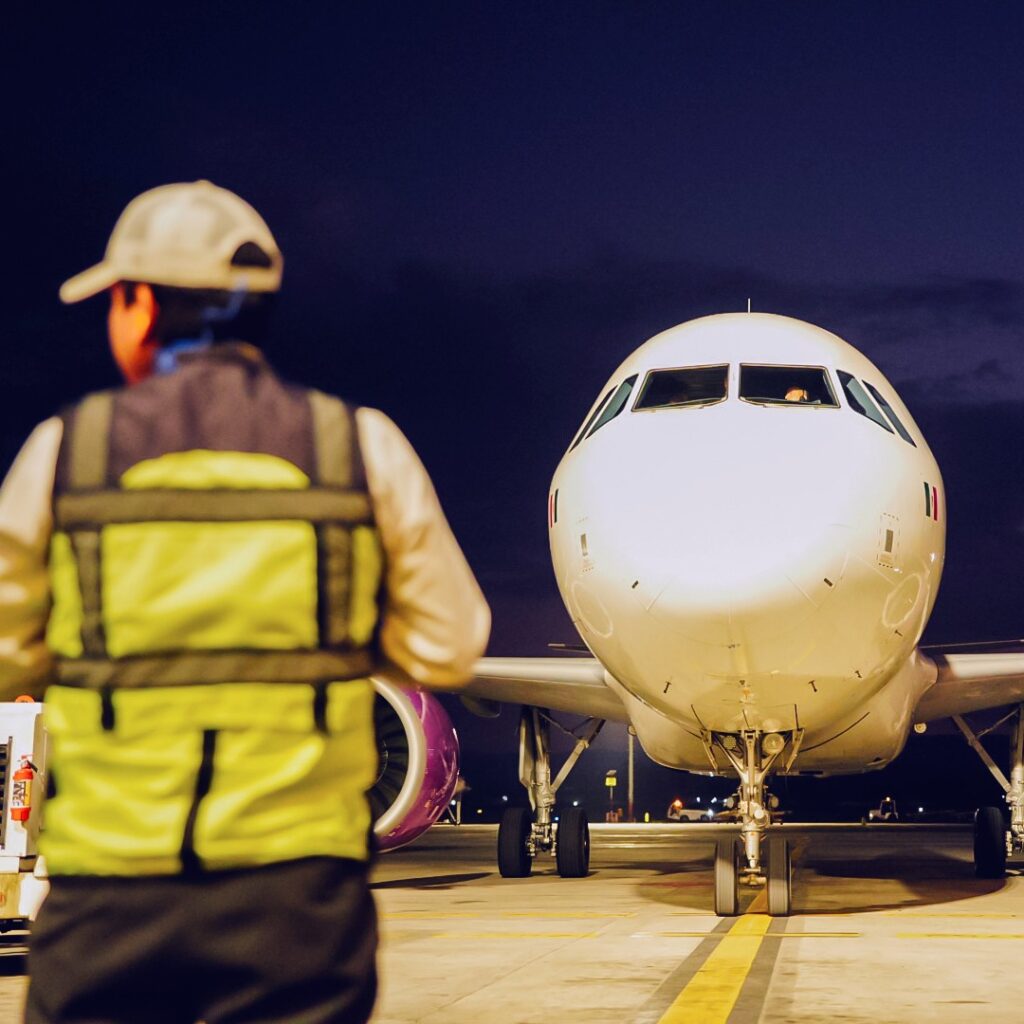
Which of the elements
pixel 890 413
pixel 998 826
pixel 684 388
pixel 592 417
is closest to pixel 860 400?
pixel 890 413

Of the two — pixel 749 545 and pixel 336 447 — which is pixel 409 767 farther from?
pixel 336 447

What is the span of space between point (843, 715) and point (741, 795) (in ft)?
2.73

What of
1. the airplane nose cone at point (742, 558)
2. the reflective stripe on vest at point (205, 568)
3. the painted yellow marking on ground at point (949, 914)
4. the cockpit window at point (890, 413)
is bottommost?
the painted yellow marking on ground at point (949, 914)

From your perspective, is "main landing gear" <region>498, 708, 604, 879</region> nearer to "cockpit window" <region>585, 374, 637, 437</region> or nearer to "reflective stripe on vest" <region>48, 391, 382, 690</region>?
"cockpit window" <region>585, 374, 637, 437</region>

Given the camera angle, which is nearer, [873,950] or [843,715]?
[873,950]

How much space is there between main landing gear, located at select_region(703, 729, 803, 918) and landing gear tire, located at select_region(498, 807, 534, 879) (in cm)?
538

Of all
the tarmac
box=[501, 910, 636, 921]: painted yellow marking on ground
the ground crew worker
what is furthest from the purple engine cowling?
the ground crew worker

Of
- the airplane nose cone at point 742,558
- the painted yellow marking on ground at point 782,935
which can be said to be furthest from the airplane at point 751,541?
the painted yellow marking on ground at point 782,935

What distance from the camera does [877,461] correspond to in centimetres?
865

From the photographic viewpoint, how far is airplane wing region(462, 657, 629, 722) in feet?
44.3

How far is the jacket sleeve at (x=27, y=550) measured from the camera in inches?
72.9

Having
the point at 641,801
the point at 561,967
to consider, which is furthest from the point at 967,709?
the point at 641,801

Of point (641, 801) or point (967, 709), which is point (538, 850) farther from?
point (641, 801)

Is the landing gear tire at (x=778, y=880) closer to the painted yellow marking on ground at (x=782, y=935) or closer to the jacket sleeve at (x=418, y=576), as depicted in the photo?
the painted yellow marking on ground at (x=782, y=935)
